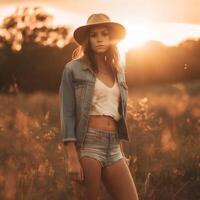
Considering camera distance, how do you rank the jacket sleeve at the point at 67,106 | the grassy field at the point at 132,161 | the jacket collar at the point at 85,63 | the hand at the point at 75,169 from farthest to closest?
the grassy field at the point at 132,161, the jacket collar at the point at 85,63, the jacket sleeve at the point at 67,106, the hand at the point at 75,169

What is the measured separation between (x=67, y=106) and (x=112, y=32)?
29.0 inches

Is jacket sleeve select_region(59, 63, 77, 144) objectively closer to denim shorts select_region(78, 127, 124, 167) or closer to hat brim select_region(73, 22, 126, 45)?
denim shorts select_region(78, 127, 124, 167)

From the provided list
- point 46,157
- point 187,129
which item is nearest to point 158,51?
point 187,129

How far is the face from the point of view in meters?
4.39

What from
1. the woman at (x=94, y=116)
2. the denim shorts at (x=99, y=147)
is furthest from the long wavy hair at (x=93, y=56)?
the denim shorts at (x=99, y=147)

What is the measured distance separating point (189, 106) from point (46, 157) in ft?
16.3

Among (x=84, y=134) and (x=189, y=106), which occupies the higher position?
(x=84, y=134)

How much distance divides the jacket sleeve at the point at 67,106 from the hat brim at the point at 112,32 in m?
0.29

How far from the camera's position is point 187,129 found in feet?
29.8

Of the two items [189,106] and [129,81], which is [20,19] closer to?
[129,81]

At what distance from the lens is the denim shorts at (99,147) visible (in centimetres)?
419

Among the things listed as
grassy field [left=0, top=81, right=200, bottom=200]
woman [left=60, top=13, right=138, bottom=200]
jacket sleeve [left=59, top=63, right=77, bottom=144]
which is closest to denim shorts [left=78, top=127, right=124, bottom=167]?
woman [left=60, top=13, right=138, bottom=200]

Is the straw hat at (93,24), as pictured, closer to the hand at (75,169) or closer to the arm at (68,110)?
the arm at (68,110)

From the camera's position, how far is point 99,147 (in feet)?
13.8
